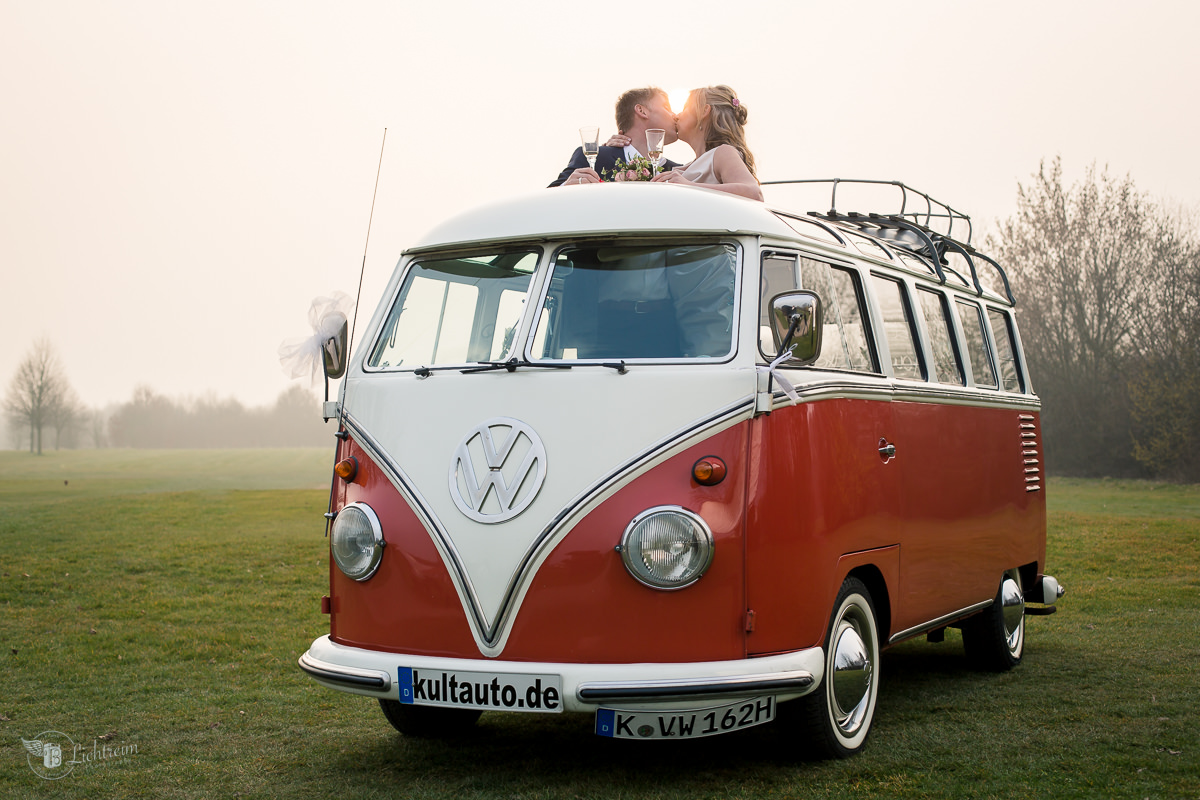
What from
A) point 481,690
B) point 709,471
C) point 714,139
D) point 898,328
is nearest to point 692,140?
point 714,139

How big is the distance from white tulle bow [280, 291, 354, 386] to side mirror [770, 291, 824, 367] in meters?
2.23

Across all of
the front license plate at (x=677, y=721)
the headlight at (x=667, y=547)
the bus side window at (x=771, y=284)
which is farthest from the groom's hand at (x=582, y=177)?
the front license plate at (x=677, y=721)

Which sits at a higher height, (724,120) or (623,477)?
(724,120)

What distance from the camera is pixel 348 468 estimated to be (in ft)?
18.0

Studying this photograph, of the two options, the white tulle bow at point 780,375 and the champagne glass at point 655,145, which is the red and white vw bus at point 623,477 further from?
the champagne glass at point 655,145

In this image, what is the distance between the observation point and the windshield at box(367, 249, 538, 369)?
5543mm

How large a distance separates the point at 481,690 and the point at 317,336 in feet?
6.89

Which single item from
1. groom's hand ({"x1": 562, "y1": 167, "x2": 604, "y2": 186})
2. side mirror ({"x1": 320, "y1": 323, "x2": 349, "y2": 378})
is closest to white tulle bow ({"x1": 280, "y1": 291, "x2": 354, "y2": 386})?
side mirror ({"x1": 320, "y1": 323, "x2": 349, "y2": 378})

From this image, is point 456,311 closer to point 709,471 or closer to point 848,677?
point 709,471

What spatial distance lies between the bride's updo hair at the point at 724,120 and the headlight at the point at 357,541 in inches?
126

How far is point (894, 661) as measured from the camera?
30.1 ft

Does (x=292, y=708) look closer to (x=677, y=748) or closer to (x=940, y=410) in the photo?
(x=677, y=748)

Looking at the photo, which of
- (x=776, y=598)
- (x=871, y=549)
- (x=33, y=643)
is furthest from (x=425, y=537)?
(x=33, y=643)

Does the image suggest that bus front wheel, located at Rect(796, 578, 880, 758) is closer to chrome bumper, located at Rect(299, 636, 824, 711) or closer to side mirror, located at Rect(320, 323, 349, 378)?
chrome bumper, located at Rect(299, 636, 824, 711)
